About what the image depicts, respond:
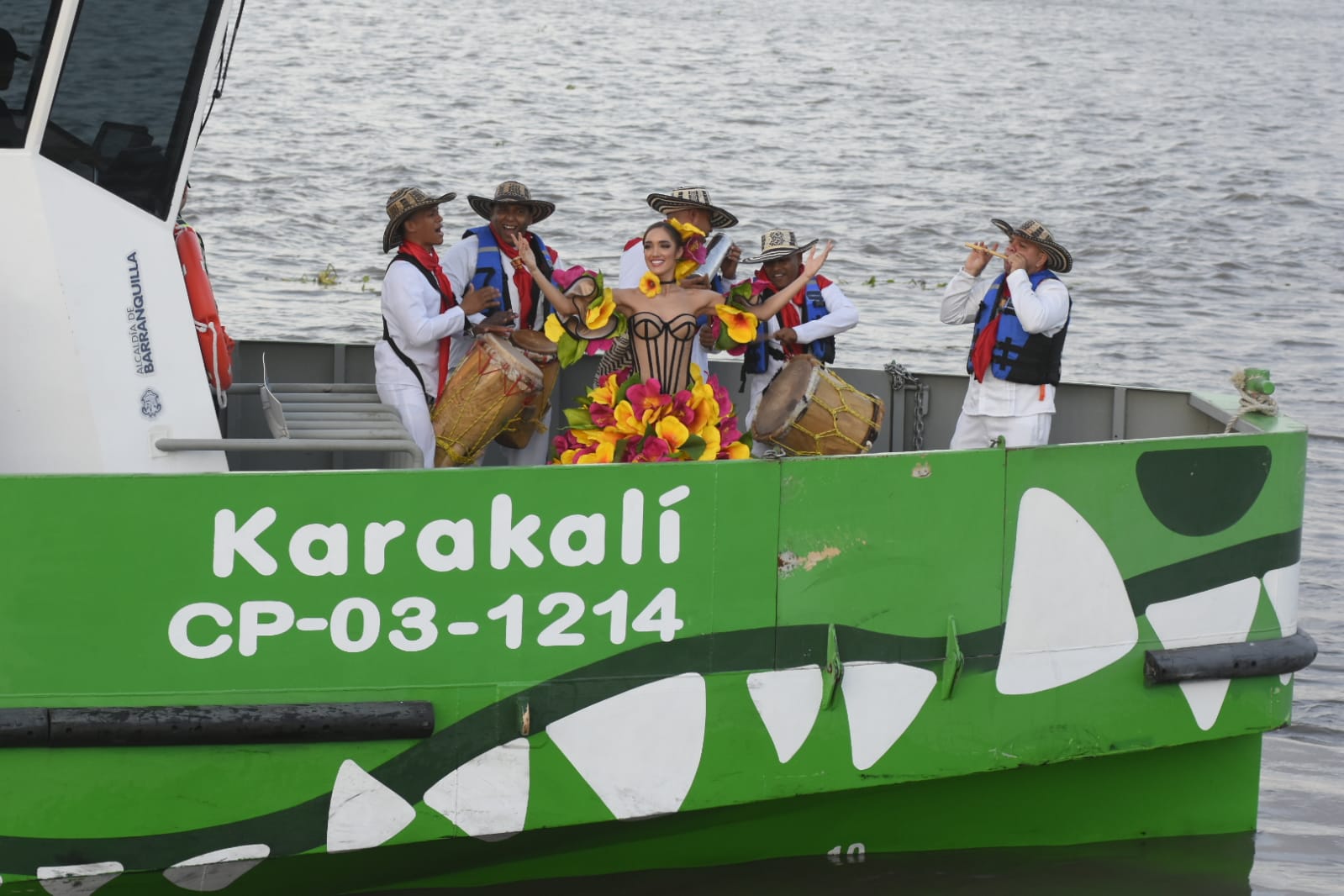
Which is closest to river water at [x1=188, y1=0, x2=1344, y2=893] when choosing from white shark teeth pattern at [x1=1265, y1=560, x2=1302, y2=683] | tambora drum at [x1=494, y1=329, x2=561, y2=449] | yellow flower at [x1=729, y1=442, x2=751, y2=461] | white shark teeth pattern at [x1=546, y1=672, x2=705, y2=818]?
white shark teeth pattern at [x1=546, y1=672, x2=705, y2=818]

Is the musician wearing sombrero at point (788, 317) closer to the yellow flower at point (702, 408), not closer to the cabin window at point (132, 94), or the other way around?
the yellow flower at point (702, 408)

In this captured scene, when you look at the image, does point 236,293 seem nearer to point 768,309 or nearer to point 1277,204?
point 768,309

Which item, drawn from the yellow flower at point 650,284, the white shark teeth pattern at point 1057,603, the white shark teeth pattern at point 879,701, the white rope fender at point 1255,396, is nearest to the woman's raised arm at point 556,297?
the yellow flower at point 650,284

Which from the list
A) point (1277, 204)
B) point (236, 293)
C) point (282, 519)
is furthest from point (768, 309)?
point (1277, 204)

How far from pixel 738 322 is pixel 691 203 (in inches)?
24.2

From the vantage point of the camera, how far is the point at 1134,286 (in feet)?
67.4

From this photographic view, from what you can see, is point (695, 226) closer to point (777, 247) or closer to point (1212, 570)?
point (777, 247)

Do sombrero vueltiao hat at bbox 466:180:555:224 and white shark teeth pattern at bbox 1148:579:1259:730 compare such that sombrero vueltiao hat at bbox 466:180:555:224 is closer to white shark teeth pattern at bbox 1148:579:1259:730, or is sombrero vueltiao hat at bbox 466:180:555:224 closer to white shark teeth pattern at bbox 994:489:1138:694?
white shark teeth pattern at bbox 994:489:1138:694

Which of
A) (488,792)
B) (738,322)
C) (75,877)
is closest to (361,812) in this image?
(488,792)

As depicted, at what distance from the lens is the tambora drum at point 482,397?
6625 mm

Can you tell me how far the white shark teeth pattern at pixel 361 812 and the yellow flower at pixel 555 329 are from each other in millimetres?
1736

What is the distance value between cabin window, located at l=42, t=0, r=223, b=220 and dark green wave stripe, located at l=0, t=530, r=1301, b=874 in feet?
6.49

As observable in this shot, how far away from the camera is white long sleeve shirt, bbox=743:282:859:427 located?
23.2 ft

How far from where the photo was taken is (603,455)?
5.89 meters
